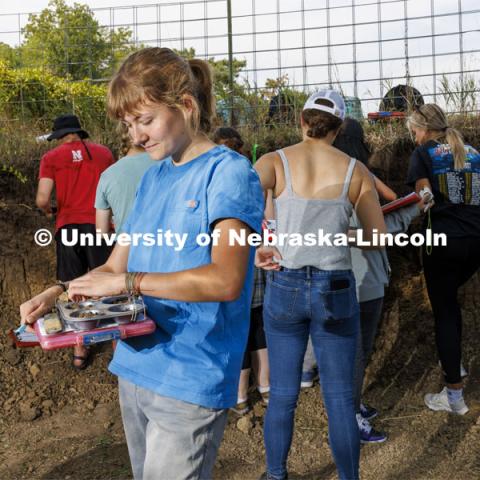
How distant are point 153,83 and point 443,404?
11.8 ft

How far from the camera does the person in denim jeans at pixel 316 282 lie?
9.59ft

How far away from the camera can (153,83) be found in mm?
1656

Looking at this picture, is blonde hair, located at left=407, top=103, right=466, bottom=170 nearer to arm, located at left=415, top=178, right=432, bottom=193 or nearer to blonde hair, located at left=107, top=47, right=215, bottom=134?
arm, located at left=415, top=178, right=432, bottom=193

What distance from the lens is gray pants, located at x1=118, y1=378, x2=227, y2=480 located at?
5.54 ft

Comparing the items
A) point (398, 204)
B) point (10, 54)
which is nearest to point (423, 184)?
point (398, 204)

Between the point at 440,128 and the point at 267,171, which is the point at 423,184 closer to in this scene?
the point at 440,128

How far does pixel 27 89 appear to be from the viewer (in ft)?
24.1

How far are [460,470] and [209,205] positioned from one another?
289 centimetres

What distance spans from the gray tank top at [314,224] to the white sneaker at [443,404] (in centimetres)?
189

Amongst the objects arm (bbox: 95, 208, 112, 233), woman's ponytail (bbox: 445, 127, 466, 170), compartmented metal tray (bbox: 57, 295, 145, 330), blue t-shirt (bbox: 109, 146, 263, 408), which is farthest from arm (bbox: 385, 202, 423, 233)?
compartmented metal tray (bbox: 57, 295, 145, 330)

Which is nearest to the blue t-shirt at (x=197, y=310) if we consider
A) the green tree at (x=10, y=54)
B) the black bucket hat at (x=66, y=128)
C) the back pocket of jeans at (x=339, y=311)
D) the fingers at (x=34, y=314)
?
the fingers at (x=34, y=314)

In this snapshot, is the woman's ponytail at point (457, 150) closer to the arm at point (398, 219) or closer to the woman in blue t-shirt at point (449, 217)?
the woman in blue t-shirt at point (449, 217)

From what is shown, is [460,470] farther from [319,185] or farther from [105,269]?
[105,269]

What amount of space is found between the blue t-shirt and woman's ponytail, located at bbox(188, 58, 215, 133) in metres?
0.10
